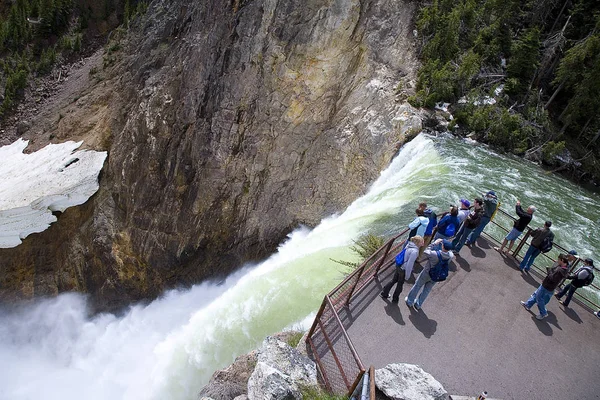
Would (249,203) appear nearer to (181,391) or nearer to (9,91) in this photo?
(181,391)

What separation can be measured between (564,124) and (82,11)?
48.5 m

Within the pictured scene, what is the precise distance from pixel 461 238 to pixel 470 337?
2577mm

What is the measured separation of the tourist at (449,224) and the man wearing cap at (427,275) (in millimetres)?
751

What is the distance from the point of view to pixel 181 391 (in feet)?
30.4

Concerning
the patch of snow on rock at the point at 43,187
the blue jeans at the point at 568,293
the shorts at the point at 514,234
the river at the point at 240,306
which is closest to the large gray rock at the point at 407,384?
the river at the point at 240,306

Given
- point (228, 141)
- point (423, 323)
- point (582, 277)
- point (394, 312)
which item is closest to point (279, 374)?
point (394, 312)

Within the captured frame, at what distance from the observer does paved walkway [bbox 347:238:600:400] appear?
616 centimetres

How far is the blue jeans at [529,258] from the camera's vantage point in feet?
27.5

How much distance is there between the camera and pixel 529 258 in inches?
337

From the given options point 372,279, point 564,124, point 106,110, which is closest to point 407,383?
point 372,279

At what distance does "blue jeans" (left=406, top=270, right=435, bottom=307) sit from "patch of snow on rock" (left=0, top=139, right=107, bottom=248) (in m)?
23.9

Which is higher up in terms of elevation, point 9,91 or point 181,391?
point 181,391

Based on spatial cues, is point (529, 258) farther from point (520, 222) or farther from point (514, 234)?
point (520, 222)

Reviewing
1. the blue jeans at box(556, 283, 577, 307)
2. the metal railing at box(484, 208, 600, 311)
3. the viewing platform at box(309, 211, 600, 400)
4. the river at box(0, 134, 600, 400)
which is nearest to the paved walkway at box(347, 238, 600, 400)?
the viewing platform at box(309, 211, 600, 400)
